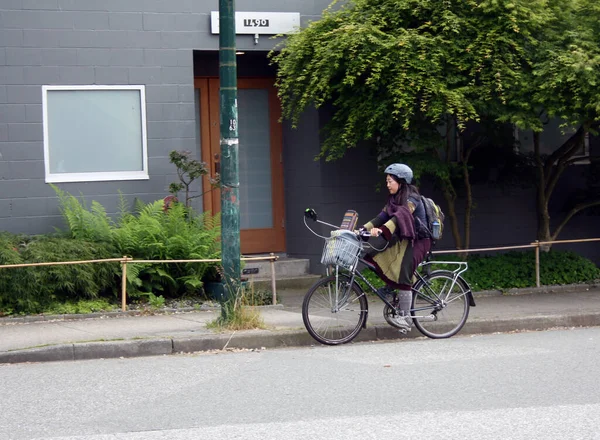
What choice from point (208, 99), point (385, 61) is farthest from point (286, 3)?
point (385, 61)

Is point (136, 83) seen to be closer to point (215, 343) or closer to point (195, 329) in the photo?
point (195, 329)

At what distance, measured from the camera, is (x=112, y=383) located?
7258mm

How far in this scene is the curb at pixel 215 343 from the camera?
27.4 feet

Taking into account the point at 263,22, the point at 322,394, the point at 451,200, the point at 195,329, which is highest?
the point at 263,22

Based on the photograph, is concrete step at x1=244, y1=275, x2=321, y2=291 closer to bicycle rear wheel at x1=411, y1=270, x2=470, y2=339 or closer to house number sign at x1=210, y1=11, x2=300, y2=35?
bicycle rear wheel at x1=411, y1=270, x2=470, y2=339

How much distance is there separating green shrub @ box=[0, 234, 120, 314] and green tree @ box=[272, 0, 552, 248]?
3.34 metres

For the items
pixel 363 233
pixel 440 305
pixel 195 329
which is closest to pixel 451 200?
pixel 440 305

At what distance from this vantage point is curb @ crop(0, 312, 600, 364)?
835cm

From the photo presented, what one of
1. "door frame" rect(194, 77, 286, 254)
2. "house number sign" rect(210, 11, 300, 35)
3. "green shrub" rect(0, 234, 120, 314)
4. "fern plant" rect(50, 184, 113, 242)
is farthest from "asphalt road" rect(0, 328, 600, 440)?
"house number sign" rect(210, 11, 300, 35)

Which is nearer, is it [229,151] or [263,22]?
[229,151]

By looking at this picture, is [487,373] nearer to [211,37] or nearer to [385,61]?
[385,61]

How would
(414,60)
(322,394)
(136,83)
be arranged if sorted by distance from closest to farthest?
(322,394)
(414,60)
(136,83)

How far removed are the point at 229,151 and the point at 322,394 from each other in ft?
11.0

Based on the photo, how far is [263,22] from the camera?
1252 centimetres
